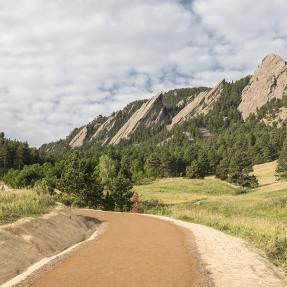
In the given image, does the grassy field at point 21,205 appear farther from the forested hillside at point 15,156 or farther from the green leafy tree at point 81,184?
the forested hillside at point 15,156

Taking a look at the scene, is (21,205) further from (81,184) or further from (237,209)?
(237,209)

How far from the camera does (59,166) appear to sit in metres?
136

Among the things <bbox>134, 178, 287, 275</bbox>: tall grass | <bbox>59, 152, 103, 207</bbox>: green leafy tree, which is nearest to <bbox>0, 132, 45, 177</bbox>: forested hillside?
<bbox>134, 178, 287, 275</bbox>: tall grass

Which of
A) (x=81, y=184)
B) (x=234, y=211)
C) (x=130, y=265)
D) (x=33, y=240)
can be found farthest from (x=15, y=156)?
(x=130, y=265)

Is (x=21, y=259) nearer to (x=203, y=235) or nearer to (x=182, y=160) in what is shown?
(x=203, y=235)

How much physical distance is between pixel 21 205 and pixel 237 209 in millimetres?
40267

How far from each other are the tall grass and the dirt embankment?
8.94 m

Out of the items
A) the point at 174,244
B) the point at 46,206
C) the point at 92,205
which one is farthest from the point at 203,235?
the point at 92,205

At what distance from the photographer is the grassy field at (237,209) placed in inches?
925

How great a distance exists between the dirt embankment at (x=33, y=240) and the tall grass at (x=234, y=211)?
8.94 metres

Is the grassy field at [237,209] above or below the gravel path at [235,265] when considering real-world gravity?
below

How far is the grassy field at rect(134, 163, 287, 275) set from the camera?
77.1 feet

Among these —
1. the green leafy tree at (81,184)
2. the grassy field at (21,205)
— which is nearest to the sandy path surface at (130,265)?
the grassy field at (21,205)

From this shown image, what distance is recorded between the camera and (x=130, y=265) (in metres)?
15.0
